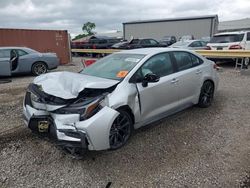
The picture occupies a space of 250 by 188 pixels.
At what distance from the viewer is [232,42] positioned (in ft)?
39.1

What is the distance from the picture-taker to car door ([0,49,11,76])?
9.27 m

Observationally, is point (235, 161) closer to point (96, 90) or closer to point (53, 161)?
point (96, 90)

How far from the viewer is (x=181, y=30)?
3869 cm

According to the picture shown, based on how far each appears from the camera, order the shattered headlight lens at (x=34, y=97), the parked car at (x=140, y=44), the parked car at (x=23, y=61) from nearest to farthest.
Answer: the shattered headlight lens at (x=34, y=97), the parked car at (x=23, y=61), the parked car at (x=140, y=44)

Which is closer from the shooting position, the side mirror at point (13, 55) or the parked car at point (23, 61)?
the parked car at point (23, 61)

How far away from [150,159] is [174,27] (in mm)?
38440

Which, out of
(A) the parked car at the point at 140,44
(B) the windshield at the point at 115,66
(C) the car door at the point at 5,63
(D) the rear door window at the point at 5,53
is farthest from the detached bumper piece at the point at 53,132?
(A) the parked car at the point at 140,44

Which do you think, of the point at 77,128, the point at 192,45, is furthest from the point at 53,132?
the point at 192,45

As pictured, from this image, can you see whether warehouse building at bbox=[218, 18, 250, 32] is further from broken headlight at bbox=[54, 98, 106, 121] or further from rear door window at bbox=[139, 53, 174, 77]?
broken headlight at bbox=[54, 98, 106, 121]

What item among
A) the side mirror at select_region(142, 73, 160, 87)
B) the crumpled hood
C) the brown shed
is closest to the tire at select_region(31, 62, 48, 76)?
the brown shed

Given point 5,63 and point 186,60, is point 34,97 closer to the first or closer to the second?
point 186,60

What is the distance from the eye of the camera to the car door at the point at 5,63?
9.27m

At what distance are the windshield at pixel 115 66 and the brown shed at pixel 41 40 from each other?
35.9ft

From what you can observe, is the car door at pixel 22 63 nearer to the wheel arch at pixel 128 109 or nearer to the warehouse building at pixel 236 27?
the wheel arch at pixel 128 109
